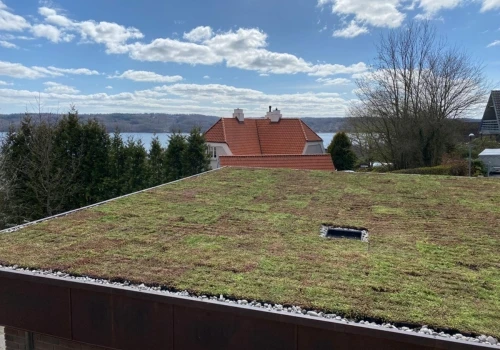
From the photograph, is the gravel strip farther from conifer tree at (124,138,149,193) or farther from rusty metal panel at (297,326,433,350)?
conifer tree at (124,138,149,193)

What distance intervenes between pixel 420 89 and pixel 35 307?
786 inches

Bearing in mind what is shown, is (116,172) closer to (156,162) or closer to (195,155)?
(156,162)

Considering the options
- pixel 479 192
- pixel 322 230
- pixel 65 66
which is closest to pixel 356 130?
pixel 479 192

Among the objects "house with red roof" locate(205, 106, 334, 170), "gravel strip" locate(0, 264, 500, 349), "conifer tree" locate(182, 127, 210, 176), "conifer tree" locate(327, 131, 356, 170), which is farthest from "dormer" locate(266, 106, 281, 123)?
"gravel strip" locate(0, 264, 500, 349)

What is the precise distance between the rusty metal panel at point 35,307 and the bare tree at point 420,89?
18.5 meters

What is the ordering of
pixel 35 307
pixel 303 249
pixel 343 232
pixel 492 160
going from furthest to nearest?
pixel 492 160, pixel 343 232, pixel 303 249, pixel 35 307

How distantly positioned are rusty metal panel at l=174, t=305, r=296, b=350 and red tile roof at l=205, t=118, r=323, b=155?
16.9 meters

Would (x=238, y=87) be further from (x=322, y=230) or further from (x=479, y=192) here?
(x=322, y=230)

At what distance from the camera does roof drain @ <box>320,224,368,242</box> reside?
4.47 m

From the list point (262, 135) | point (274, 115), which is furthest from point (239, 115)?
point (274, 115)

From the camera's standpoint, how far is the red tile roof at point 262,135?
19938 mm

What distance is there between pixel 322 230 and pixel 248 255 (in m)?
1.44

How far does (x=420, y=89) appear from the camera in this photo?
1825 cm

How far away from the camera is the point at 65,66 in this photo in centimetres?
1401
